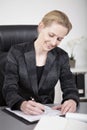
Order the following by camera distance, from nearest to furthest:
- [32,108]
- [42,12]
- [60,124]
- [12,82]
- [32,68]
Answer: [60,124]
[32,108]
[12,82]
[32,68]
[42,12]

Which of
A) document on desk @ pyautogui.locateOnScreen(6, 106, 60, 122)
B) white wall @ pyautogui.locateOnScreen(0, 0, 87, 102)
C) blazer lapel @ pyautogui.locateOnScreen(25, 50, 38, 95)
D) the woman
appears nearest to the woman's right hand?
document on desk @ pyautogui.locateOnScreen(6, 106, 60, 122)

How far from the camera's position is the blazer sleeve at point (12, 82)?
4.50ft

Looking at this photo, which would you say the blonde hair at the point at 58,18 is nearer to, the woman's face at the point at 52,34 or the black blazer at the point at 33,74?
the woman's face at the point at 52,34

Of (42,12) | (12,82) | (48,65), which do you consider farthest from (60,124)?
(42,12)

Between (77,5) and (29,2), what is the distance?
1.97 ft

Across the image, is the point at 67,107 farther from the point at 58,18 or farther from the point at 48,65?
the point at 58,18

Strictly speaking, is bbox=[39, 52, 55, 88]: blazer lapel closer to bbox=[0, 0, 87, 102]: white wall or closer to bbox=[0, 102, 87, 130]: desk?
bbox=[0, 102, 87, 130]: desk

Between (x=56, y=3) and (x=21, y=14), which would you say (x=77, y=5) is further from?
(x=21, y=14)

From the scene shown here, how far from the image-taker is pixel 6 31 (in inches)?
69.6

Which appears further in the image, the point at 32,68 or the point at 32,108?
the point at 32,68

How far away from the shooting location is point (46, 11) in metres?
Answer: 3.22

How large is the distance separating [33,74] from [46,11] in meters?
1.80

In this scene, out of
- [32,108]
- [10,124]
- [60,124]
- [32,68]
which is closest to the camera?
[60,124]

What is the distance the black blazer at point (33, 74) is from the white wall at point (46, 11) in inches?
61.4
